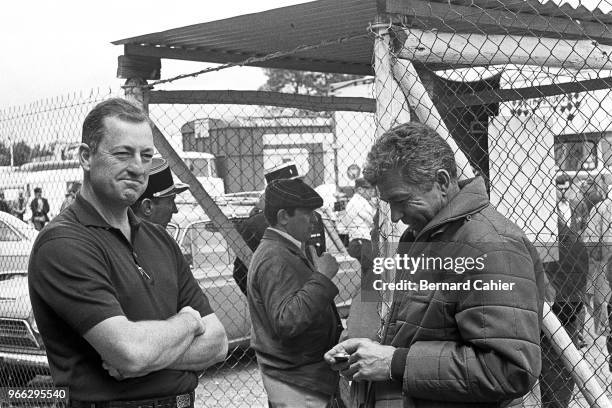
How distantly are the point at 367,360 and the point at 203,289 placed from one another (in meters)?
5.16

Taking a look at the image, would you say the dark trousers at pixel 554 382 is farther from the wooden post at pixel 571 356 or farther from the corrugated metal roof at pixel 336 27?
the corrugated metal roof at pixel 336 27

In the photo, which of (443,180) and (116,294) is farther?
(443,180)

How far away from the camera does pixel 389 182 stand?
2703mm

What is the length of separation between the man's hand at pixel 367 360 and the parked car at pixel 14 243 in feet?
18.6

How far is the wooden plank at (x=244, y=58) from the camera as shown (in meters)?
5.04

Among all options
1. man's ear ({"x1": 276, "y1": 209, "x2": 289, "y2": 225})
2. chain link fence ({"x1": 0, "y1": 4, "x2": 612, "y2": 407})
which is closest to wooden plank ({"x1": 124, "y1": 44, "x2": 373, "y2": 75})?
chain link fence ({"x1": 0, "y1": 4, "x2": 612, "y2": 407})

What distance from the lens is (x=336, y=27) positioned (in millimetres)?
4621

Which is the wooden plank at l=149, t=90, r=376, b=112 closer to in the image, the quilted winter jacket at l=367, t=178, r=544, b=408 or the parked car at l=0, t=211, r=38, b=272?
the quilted winter jacket at l=367, t=178, r=544, b=408

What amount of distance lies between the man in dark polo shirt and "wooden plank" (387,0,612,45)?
1359 millimetres

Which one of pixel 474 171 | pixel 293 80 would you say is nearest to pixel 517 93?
pixel 474 171

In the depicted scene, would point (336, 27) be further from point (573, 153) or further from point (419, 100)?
point (573, 153)

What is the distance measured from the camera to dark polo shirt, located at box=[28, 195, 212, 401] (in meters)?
2.42

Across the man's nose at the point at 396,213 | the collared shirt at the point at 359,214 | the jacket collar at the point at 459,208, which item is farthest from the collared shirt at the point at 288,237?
the collared shirt at the point at 359,214

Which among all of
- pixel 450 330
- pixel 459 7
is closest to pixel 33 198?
pixel 459 7
